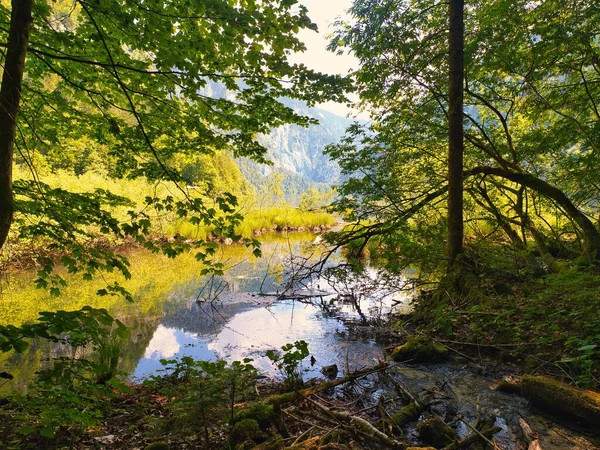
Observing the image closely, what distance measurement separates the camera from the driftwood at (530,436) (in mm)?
2633

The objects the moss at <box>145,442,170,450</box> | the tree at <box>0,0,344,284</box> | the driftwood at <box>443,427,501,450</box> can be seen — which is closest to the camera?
the tree at <box>0,0,344,284</box>

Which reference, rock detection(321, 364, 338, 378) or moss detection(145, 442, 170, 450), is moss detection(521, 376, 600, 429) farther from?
moss detection(145, 442, 170, 450)

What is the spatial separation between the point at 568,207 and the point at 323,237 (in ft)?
15.0

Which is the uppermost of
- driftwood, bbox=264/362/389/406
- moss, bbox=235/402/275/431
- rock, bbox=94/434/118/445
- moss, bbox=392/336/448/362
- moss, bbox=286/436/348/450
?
moss, bbox=392/336/448/362

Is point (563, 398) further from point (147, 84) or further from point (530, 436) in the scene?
point (147, 84)

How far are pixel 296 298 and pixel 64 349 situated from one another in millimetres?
4917

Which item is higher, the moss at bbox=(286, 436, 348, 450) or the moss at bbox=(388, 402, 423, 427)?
the moss at bbox=(286, 436, 348, 450)

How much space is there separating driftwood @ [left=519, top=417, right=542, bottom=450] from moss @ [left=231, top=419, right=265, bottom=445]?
219cm

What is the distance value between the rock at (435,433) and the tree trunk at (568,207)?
4.86m

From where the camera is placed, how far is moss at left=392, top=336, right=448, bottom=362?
4797 mm

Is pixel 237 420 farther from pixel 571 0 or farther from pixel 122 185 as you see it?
pixel 122 185

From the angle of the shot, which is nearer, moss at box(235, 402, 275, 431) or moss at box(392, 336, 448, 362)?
moss at box(235, 402, 275, 431)

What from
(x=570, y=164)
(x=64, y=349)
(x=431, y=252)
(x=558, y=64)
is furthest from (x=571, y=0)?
(x=64, y=349)

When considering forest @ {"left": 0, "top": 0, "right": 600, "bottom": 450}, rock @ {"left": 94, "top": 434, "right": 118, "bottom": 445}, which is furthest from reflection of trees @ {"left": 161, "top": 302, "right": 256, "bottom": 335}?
rock @ {"left": 94, "top": 434, "right": 118, "bottom": 445}
